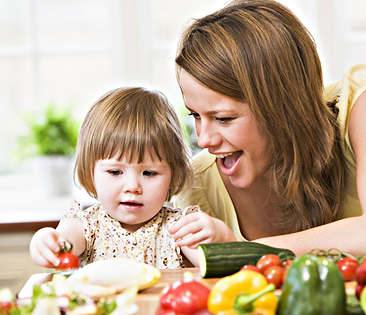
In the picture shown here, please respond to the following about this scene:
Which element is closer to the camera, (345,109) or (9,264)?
(345,109)

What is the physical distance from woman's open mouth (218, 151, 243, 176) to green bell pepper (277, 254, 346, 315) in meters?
0.73

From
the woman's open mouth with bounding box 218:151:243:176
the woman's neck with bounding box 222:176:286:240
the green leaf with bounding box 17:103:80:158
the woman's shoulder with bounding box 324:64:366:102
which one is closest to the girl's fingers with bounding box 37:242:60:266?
the woman's open mouth with bounding box 218:151:243:176

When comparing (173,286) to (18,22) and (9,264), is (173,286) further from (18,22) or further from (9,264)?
(18,22)

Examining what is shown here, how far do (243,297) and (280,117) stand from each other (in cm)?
83

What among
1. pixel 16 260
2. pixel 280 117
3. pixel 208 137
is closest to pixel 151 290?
pixel 208 137

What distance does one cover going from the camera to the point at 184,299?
1.05m

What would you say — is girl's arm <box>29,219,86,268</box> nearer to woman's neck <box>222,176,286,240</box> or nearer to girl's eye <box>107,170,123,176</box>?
girl's eye <box>107,170,123,176</box>

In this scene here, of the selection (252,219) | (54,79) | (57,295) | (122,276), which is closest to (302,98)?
(252,219)

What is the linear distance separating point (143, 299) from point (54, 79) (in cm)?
274

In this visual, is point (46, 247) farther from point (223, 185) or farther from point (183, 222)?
point (223, 185)

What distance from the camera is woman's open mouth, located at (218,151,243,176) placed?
1729mm

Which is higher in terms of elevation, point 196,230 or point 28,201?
point 196,230

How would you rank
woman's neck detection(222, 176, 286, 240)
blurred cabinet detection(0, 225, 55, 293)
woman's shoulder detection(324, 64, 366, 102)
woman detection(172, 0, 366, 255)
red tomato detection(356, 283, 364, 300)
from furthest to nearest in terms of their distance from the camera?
blurred cabinet detection(0, 225, 55, 293), woman's neck detection(222, 176, 286, 240), woman's shoulder detection(324, 64, 366, 102), woman detection(172, 0, 366, 255), red tomato detection(356, 283, 364, 300)

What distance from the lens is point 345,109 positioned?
1.83 meters
